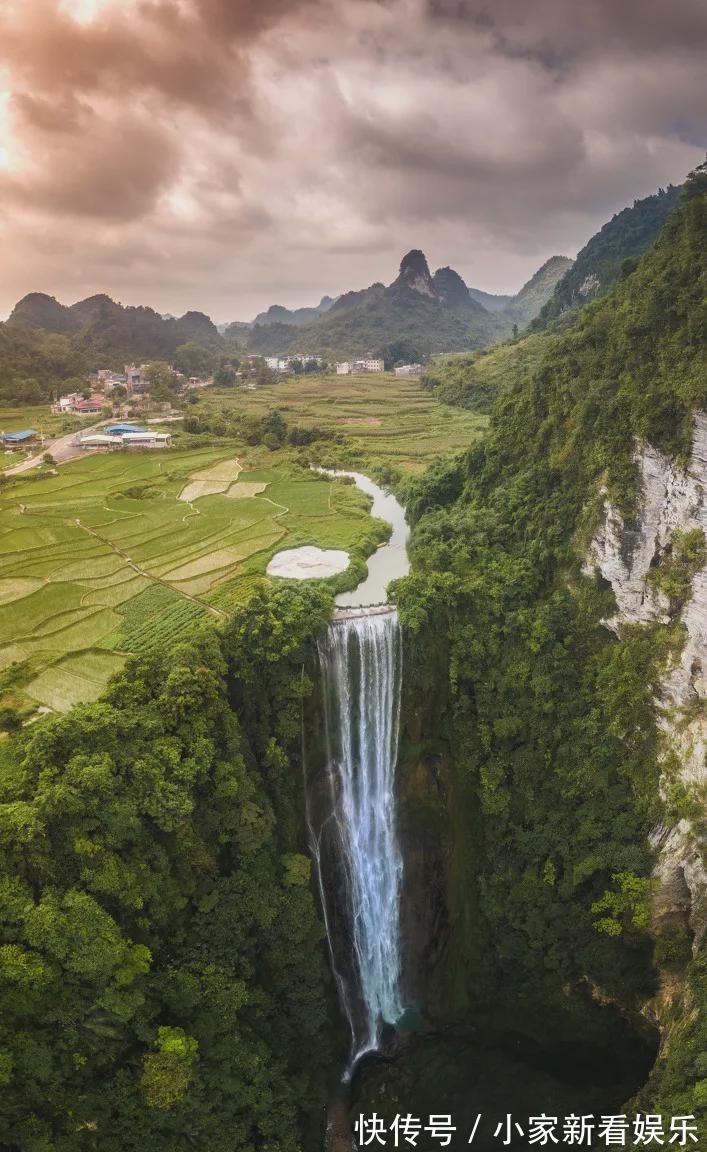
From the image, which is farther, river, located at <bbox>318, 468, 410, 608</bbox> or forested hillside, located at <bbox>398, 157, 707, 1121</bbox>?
river, located at <bbox>318, 468, 410, 608</bbox>

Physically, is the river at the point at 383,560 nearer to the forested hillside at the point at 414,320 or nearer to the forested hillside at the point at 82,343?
the forested hillside at the point at 82,343

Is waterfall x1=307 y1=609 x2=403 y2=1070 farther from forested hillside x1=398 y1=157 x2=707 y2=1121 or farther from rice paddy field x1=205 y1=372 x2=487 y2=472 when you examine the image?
rice paddy field x1=205 y1=372 x2=487 y2=472

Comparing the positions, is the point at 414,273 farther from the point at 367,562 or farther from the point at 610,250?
the point at 367,562

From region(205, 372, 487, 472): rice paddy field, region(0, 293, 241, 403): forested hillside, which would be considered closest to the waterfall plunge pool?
region(205, 372, 487, 472): rice paddy field

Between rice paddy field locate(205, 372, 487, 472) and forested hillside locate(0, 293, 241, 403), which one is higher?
forested hillside locate(0, 293, 241, 403)

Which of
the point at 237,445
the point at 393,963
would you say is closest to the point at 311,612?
the point at 393,963

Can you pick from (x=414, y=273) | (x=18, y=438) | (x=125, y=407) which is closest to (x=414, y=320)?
(x=414, y=273)
